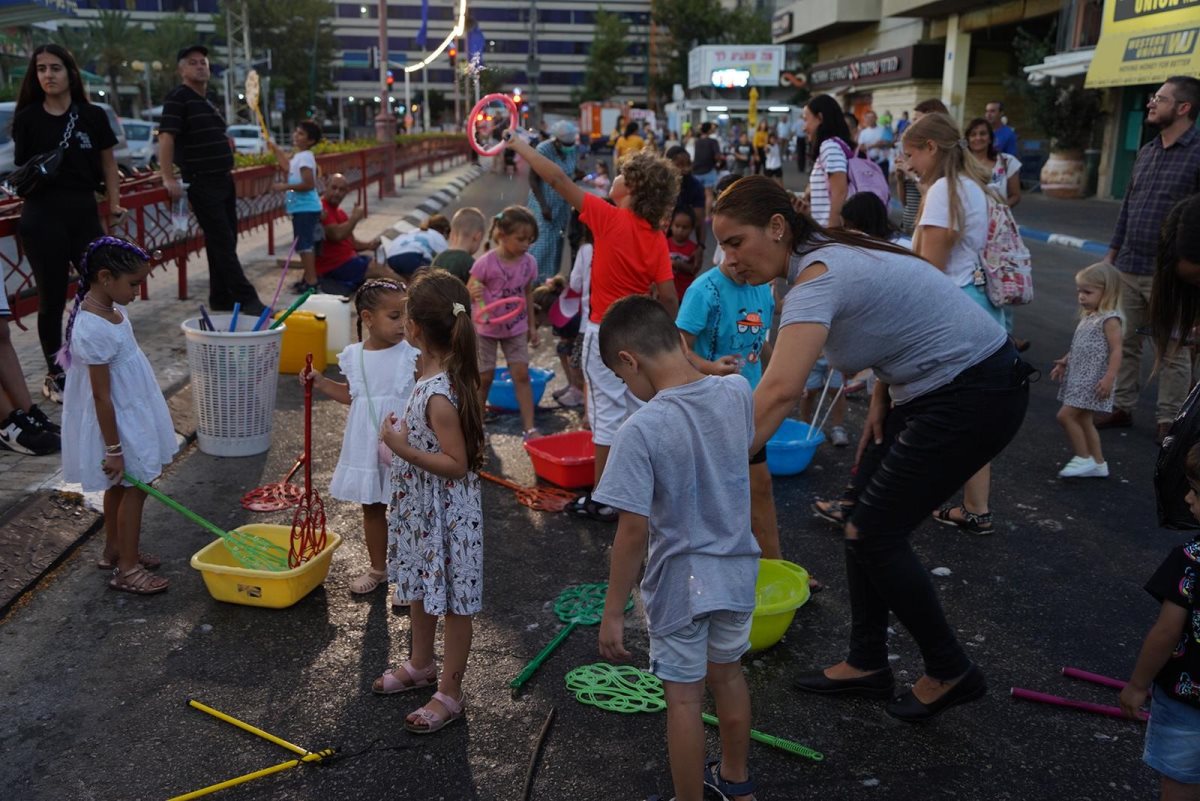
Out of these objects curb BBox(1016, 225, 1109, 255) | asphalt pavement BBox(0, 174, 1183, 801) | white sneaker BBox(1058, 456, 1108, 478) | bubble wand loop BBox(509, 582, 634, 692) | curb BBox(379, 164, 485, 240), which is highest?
curb BBox(379, 164, 485, 240)

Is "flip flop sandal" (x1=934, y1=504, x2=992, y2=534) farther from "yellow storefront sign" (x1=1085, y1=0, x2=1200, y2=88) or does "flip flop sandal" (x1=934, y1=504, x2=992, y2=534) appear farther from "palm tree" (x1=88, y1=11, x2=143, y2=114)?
"palm tree" (x1=88, y1=11, x2=143, y2=114)

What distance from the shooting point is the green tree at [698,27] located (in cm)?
8275

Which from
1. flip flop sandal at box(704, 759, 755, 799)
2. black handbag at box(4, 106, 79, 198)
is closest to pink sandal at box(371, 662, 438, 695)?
flip flop sandal at box(704, 759, 755, 799)

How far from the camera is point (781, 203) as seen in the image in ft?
9.57

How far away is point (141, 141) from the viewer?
1115 inches

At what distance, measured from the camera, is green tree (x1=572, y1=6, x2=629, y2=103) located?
311 feet

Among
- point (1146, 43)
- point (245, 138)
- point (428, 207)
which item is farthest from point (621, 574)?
point (245, 138)

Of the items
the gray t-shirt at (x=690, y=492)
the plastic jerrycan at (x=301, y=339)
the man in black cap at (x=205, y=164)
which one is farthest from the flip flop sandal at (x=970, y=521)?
the man in black cap at (x=205, y=164)

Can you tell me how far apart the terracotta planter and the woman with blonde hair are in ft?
78.6

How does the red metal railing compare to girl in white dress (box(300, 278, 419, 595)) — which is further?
the red metal railing

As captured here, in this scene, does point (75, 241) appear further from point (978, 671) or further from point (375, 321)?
point (978, 671)

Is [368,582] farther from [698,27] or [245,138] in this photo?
[698,27]

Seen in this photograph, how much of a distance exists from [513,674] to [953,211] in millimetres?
2931

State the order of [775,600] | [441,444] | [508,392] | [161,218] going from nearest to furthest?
[441,444]
[775,600]
[508,392]
[161,218]
